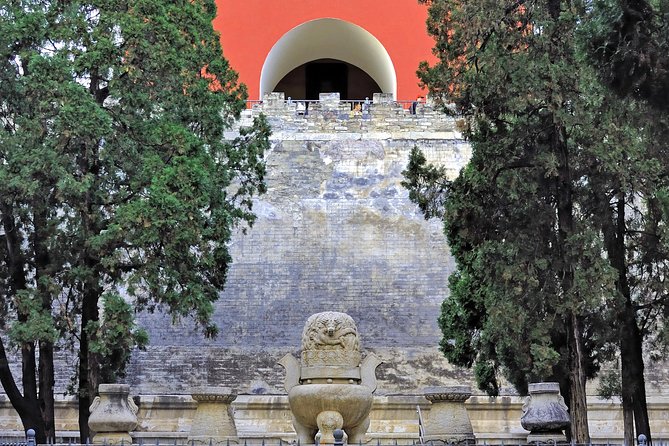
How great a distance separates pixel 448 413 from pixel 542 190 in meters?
3.42

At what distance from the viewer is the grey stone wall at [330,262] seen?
18.8 metres

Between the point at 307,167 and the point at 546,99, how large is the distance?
9497mm

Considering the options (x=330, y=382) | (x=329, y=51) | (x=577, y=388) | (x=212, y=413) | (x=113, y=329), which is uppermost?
(x=329, y=51)

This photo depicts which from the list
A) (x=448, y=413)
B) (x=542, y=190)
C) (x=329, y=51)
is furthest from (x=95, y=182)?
(x=329, y=51)

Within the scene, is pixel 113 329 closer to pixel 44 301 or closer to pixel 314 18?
pixel 44 301

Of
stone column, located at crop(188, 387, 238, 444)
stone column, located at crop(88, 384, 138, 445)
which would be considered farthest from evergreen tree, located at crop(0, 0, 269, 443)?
stone column, located at crop(188, 387, 238, 444)

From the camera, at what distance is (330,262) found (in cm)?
2052

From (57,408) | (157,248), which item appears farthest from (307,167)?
(157,248)

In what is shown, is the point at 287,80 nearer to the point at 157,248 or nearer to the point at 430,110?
the point at 430,110

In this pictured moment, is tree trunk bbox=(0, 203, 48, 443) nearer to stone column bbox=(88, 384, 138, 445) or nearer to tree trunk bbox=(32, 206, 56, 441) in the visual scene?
tree trunk bbox=(32, 206, 56, 441)

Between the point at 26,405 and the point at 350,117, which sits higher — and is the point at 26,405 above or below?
below

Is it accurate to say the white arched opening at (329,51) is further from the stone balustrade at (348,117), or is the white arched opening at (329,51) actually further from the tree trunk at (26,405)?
the tree trunk at (26,405)

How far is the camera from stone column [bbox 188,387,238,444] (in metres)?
10.7

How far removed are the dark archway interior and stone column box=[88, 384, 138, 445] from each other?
18.3 meters
